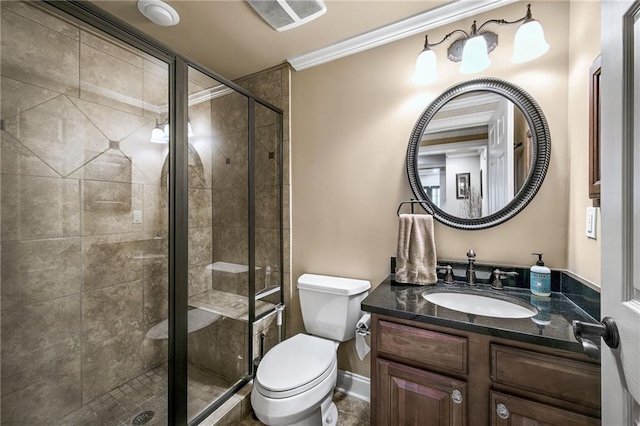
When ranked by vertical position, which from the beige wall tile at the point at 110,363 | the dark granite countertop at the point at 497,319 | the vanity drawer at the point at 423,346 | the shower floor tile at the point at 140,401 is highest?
the dark granite countertop at the point at 497,319

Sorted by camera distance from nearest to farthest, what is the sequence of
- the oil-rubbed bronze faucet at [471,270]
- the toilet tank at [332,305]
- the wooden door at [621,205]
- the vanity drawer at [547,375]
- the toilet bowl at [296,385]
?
the wooden door at [621,205] → the vanity drawer at [547,375] → the toilet bowl at [296,385] → the oil-rubbed bronze faucet at [471,270] → the toilet tank at [332,305]

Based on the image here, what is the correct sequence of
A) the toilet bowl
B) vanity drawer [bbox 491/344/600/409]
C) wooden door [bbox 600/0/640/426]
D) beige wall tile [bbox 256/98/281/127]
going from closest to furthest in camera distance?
Result: wooden door [bbox 600/0/640/426]
vanity drawer [bbox 491/344/600/409]
the toilet bowl
beige wall tile [bbox 256/98/281/127]

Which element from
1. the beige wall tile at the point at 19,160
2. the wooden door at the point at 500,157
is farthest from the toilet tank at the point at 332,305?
the beige wall tile at the point at 19,160

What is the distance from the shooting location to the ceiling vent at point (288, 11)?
1.36 m

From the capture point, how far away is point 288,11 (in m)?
1.41

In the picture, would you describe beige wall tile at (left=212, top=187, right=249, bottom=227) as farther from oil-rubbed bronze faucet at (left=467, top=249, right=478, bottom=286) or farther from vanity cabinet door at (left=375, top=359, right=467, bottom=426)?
oil-rubbed bronze faucet at (left=467, top=249, right=478, bottom=286)

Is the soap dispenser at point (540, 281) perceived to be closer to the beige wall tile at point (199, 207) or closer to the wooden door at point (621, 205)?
the wooden door at point (621, 205)

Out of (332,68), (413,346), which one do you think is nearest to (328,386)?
(413,346)

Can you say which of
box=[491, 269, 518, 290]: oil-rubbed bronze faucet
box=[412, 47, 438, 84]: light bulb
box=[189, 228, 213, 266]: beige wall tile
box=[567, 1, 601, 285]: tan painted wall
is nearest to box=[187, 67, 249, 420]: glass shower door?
box=[189, 228, 213, 266]: beige wall tile

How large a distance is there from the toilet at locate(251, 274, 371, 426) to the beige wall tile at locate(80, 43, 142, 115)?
146cm

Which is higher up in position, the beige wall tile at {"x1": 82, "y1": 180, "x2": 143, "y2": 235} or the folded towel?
the beige wall tile at {"x1": 82, "y1": 180, "x2": 143, "y2": 235}

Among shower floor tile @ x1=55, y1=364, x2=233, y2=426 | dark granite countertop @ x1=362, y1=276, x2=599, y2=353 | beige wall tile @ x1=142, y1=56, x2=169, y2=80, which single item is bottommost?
shower floor tile @ x1=55, y1=364, x2=233, y2=426

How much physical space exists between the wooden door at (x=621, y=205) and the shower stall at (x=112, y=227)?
5.03 feet

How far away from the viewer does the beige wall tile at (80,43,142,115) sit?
1.26m
